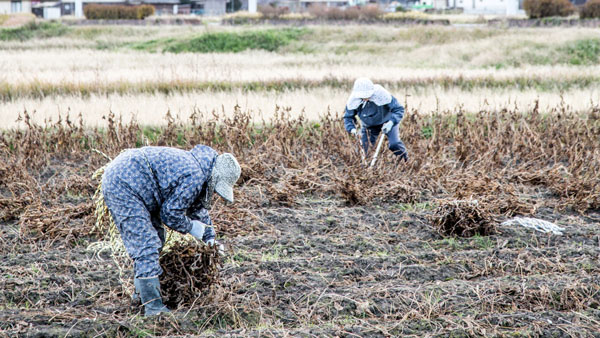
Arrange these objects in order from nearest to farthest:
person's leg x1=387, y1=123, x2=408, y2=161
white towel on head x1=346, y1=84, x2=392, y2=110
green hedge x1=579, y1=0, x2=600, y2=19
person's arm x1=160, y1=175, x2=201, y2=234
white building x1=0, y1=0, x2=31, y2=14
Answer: person's arm x1=160, y1=175, x2=201, y2=234 < white towel on head x1=346, y1=84, x2=392, y2=110 < person's leg x1=387, y1=123, x2=408, y2=161 < green hedge x1=579, y1=0, x2=600, y2=19 < white building x1=0, y1=0, x2=31, y2=14

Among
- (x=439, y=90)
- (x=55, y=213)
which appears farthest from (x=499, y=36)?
(x=55, y=213)

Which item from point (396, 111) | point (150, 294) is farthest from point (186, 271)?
point (396, 111)

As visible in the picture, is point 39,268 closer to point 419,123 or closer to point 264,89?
point 419,123

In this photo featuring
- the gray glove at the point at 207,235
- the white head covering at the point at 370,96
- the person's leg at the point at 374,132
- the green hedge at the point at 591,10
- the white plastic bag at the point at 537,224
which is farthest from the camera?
the green hedge at the point at 591,10

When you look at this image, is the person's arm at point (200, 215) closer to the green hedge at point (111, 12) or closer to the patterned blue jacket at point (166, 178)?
the patterned blue jacket at point (166, 178)

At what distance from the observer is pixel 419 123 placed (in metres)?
9.43

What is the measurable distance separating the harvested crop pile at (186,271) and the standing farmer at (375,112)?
3.81 meters

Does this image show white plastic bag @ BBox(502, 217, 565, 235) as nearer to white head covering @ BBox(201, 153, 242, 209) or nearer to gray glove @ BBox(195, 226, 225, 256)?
gray glove @ BBox(195, 226, 225, 256)

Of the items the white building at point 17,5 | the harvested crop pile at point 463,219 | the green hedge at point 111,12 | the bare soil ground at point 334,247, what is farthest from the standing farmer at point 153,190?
the white building at point 17,5

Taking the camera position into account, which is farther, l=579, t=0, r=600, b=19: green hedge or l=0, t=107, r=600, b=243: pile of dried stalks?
l=579, t=0, r=600, b=19: green hedge

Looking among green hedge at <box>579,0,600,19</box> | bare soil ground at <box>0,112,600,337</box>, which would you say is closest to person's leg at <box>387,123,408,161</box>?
bare soil ground at <box>0,112,600,337</box>

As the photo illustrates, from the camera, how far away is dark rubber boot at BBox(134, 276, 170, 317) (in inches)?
154

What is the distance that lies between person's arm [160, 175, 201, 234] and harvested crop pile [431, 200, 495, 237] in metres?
2.66

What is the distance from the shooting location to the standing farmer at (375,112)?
7.64 m
